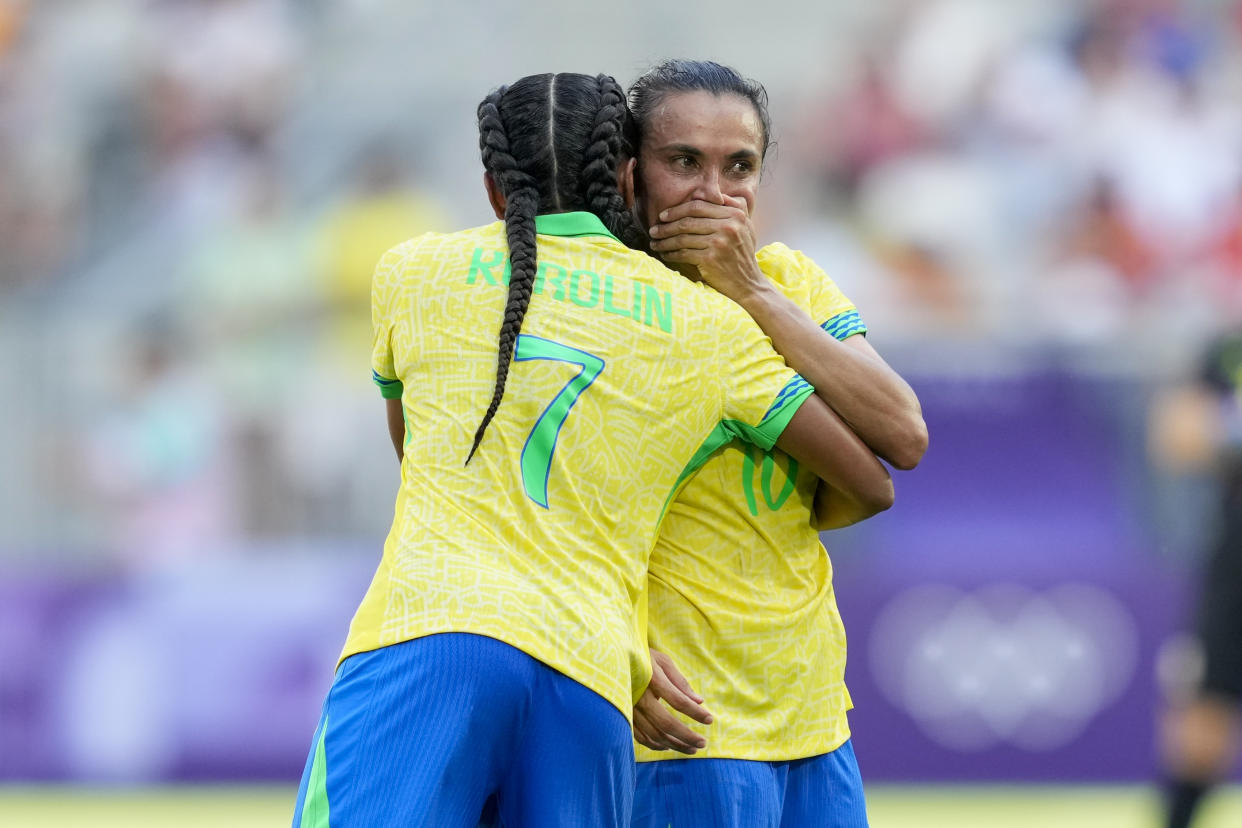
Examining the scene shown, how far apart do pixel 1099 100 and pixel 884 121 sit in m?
1.24

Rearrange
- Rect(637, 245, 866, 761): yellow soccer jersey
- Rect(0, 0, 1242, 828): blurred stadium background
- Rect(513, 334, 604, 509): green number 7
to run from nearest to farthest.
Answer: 1. Rect(513, 334, 604, 509): green number 7
2. Rect(637, 245, 866, 761): yellow soccer jersey
3. Rect(0, 0, 1242, 828): blurred stadium background

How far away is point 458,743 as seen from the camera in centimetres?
233

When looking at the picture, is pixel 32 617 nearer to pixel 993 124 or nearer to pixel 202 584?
pixel 202 584

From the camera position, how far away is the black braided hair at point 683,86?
9.36ft

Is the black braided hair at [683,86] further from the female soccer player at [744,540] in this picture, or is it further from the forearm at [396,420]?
the forearm at [396,420]

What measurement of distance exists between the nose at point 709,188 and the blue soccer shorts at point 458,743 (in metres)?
0.86

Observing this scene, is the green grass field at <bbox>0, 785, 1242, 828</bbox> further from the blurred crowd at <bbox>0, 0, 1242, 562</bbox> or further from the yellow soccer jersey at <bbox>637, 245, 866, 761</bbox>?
the yellow soccer jersey at <bbox>637, 245, 866, 761</bbox>

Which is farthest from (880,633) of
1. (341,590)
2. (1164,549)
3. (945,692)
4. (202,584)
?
(202,584)

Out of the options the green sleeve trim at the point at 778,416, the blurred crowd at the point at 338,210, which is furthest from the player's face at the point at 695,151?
the blurred crowd at the point at 338,210

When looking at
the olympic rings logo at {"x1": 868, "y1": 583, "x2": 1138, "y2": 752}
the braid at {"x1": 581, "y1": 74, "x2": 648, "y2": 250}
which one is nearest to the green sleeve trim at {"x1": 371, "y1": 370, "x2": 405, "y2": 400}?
the braid at {"x1": 581, "y1": 74, "x2": 648, "y2": 250}

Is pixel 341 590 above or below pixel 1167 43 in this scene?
below

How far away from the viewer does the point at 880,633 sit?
757 centimetres

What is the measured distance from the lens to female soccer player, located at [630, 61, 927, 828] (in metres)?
2.71

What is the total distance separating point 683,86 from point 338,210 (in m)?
6.85
